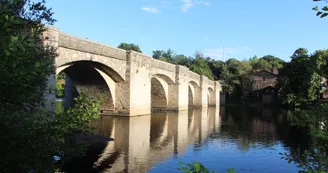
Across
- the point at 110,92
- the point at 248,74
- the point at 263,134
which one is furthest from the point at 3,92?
the point at 248,74

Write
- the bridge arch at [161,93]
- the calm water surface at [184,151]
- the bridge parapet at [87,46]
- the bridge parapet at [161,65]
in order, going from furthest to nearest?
the bridge arch at [161,93]
the bridge parapet at [161,65]
the bridge parapet at [87,46]
the calm water surface at [184,151]

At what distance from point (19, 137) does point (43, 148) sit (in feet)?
1.35

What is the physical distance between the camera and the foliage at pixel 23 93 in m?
3.46

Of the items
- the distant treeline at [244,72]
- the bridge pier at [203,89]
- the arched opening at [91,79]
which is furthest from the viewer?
the bridge pier at [203,89]

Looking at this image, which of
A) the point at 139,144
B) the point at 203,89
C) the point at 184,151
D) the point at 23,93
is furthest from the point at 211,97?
the point at 23,93

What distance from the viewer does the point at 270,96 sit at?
64812 mm

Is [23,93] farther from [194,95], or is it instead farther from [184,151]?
[194,95]

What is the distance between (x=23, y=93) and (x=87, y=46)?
1881 cm

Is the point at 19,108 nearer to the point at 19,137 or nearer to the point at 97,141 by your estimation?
the point at 19,137

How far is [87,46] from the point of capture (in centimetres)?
2233

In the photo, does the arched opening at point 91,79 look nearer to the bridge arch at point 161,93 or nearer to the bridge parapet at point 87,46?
the bridge parapet at point 87,46

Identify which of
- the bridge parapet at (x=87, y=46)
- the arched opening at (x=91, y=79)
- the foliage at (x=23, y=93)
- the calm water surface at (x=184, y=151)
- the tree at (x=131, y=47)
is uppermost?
the tree at (x=131, y=47)

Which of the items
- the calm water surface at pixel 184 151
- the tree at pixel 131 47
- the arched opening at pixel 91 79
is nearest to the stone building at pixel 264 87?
the tree at pixel 131 47

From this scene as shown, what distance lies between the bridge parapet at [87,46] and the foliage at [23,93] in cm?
1485
